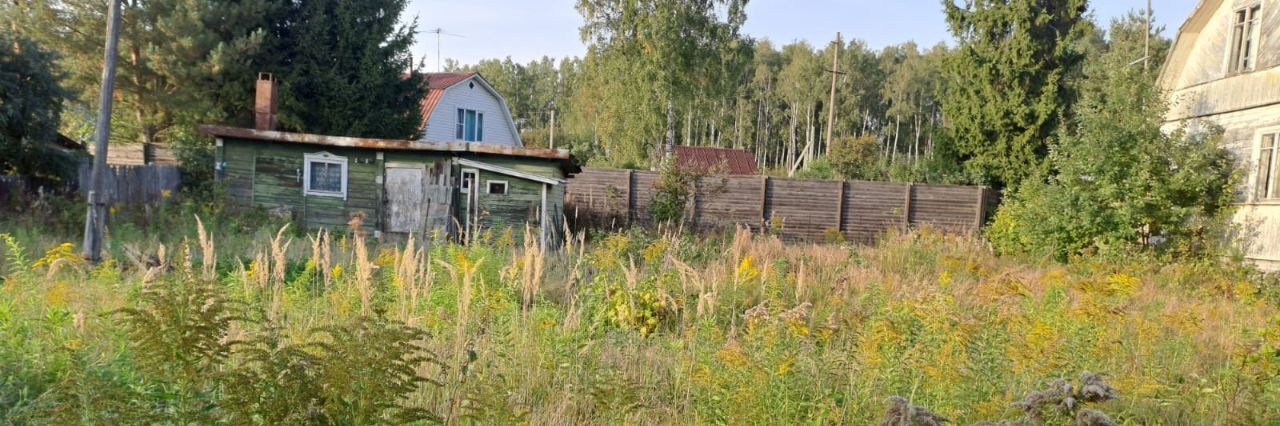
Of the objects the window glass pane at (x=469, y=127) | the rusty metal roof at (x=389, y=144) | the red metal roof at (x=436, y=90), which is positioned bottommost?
the rusty metal roof at (x=389, y=144)

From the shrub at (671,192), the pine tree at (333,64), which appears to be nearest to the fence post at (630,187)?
the shrub at (671,192)

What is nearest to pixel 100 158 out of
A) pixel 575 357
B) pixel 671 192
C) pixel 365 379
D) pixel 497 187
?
pixel 497 187

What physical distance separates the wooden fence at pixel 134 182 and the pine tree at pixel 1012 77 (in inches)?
740

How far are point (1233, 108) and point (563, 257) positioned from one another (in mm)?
11888

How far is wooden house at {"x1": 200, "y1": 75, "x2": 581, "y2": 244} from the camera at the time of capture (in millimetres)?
14352

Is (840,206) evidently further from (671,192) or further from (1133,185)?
(1133,185)

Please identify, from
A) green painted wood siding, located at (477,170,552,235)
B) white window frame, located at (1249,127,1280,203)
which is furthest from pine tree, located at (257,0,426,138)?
white window frame, located at (1249,127,1280,203)

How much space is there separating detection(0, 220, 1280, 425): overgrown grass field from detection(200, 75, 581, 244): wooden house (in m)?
7.55

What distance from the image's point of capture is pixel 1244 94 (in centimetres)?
1257

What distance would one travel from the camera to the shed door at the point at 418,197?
14.4 m

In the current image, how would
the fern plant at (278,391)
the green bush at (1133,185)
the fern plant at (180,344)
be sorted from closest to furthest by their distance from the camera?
the fern plant at (278,391), the fern plant at (180,344), the green bush at (1133,185)

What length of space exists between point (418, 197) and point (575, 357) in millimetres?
11015

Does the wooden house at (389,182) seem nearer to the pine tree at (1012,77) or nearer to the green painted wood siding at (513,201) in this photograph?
the green painted wood siding at (513,201)

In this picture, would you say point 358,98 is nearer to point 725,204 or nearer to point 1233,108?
point 725,204
